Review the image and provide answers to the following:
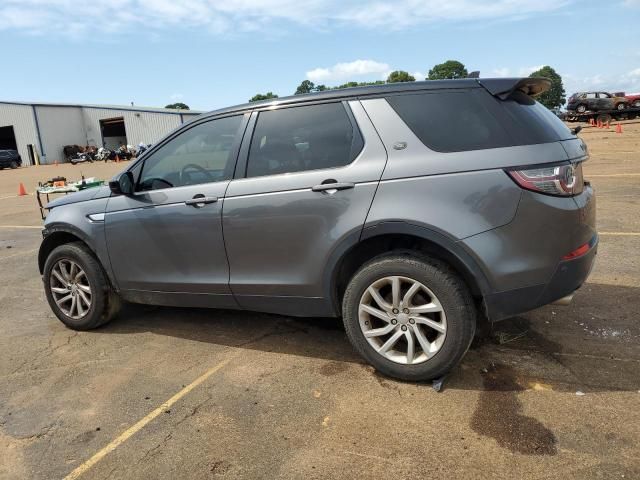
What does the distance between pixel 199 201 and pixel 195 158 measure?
47 centimetres

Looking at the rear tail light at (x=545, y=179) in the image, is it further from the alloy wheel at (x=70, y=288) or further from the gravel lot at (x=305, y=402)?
the alloy wheel at (x=70, y=288)

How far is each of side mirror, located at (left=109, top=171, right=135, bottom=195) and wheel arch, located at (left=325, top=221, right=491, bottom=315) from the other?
1832 millimetres

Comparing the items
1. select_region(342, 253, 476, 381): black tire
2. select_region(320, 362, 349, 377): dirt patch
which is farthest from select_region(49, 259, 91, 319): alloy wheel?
select_region(342, 253, 476, 381): black tire

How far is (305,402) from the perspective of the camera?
10.3 feet

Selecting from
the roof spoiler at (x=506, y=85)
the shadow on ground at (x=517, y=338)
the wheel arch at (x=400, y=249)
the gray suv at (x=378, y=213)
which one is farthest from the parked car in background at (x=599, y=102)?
the wheel arch at (x=400, y=249)

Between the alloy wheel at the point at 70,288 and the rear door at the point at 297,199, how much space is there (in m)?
1.61

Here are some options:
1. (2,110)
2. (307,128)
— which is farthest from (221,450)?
(2,110)

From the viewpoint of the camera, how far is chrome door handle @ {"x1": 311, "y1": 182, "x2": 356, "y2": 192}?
3246mm

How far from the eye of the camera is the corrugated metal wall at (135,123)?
166ft

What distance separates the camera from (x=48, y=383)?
3.67 meters

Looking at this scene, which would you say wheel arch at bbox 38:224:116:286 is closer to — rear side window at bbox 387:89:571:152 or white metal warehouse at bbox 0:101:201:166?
rear side window at bbox 387:89:571:152

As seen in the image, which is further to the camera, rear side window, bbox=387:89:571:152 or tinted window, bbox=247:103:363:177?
tinted window, bbox=247:103:363:177

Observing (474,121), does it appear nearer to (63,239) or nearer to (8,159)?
(63,239)

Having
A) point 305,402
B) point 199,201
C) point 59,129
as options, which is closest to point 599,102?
point 199,201
